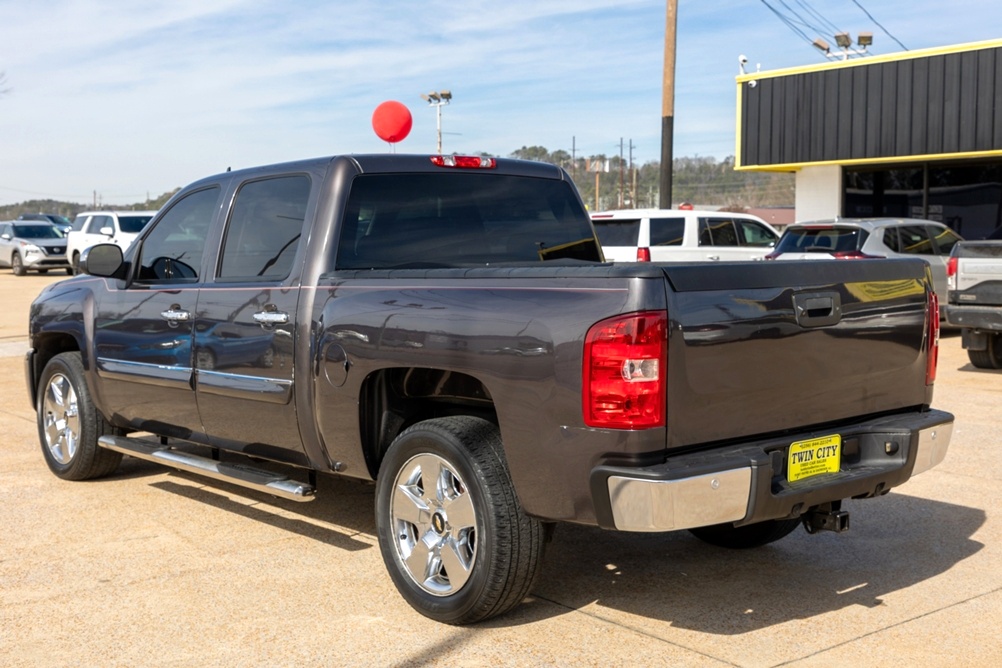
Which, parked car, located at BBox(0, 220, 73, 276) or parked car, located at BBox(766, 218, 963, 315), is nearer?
parked car, located at BBox(766, 218, 963, 315)

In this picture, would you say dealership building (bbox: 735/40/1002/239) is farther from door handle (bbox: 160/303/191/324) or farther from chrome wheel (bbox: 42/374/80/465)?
door handle (bbox: 160/303/191/324)

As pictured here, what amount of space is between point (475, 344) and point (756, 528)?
6.65ft

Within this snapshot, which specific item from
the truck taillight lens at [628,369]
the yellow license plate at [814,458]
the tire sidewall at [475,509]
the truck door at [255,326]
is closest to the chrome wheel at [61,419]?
the truck door at [255,326]

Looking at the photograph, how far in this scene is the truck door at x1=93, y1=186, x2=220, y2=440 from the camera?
20.0 feet

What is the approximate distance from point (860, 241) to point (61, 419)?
11.1 metres

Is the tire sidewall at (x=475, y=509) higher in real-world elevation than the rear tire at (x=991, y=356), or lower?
higher

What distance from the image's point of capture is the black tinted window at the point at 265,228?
5543 mm

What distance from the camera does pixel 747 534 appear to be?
5602mm

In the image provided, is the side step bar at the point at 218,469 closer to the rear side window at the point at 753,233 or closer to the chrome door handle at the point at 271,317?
the chrome door handle at the point at 271,317

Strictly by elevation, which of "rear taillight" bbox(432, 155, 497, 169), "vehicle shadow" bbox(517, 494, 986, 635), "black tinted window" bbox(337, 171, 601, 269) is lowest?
"vehicle shadow" bbox(517, 494, 986, 635)

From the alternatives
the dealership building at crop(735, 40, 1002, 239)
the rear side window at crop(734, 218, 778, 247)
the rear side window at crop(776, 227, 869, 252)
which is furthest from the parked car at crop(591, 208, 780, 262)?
the dealership building at crop(735, 40, 1002, 239)

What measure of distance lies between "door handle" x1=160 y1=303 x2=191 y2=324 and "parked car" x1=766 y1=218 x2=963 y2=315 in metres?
10.5

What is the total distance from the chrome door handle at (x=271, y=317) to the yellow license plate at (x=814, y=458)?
2347mm

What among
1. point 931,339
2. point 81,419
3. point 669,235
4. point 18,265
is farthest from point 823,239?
point 18,265
